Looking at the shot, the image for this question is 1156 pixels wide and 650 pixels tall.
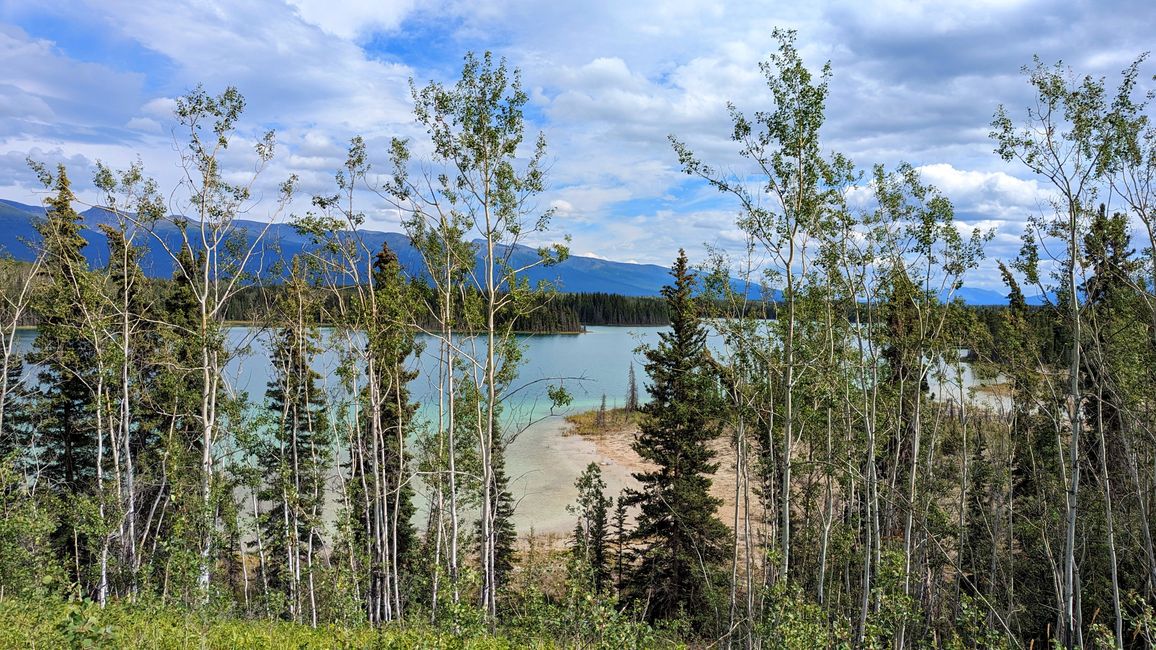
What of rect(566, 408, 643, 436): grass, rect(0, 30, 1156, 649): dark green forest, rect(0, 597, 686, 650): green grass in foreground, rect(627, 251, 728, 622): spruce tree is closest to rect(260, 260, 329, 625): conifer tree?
rect(0, 30, 1156, 649): dark green forest

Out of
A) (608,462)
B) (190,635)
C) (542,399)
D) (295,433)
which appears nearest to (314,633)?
(190,635)

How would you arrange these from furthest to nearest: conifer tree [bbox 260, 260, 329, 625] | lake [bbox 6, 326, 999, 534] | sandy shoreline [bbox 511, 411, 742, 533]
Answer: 1. sandy shoreline [bbox 511, 411, 742, 533]
2. lake [bbox 6, 326, 999, 534]
3. conifer tree [bbox 260, 260, 329, 625]

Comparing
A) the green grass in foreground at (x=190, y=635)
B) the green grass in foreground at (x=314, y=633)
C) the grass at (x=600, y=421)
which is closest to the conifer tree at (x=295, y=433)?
the green grass in foreground at (x=190, y=635)

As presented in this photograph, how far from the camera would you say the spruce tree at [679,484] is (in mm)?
22531

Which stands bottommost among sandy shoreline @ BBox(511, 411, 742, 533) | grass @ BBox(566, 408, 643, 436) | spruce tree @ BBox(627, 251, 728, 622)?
sandy shoreline @ BBox(511, 411, 742, 533)

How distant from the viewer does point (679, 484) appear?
22.8 meters

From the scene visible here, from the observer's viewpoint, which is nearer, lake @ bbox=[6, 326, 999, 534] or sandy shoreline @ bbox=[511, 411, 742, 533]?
lake @ bbox=[6, 326, 999, 534]

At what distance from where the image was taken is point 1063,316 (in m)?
14.7

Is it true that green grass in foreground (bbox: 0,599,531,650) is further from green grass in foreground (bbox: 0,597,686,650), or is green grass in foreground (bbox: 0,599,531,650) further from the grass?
the grass

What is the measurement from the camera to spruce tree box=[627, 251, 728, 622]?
22531 mm

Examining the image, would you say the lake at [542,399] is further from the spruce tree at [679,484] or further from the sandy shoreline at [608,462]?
the spruce tree at [679,484]

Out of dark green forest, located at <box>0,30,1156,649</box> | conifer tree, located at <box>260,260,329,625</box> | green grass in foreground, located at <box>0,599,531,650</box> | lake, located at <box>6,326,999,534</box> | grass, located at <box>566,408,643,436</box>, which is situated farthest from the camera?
grass, located at <box>566,408,643,436</box>

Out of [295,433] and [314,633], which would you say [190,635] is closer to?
[314,633]

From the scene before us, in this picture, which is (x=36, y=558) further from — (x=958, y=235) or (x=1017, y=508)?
(x=1017, y=508)
